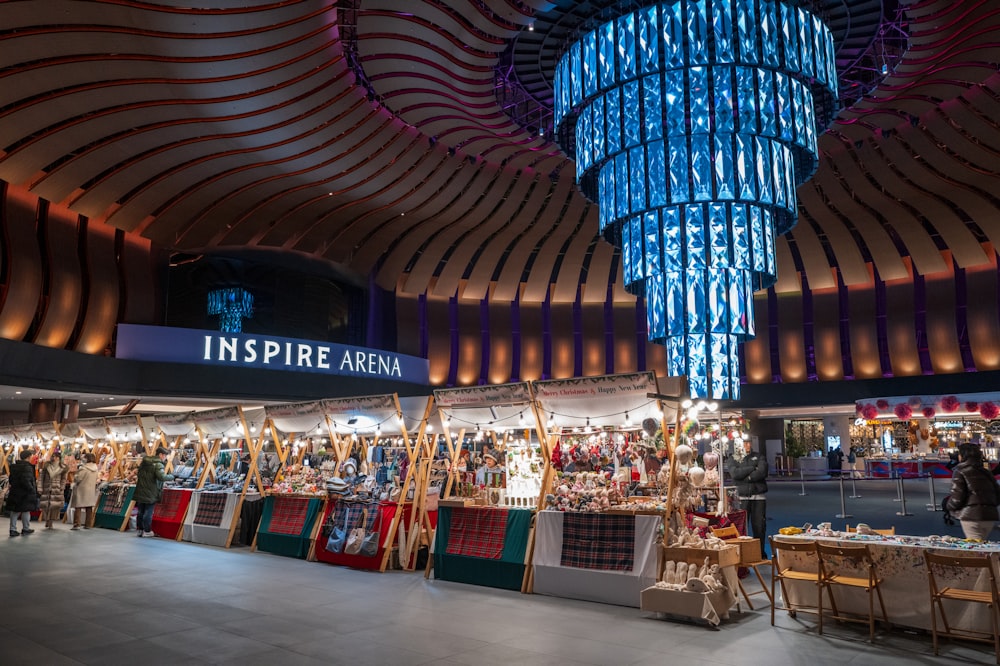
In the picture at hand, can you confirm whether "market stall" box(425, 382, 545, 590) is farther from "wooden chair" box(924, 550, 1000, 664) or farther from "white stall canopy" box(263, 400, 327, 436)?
"wooden chair" box(924, 550, 1000, 664)

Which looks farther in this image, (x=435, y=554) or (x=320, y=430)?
(x=320, y=430)

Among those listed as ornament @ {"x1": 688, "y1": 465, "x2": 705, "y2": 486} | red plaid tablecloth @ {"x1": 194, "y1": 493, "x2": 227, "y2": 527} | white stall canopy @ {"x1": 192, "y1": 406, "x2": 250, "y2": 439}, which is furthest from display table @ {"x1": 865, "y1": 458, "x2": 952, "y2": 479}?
red plaid tablecloth @ {"x1": 194, "y1": 493, "x2": 227, "y2": 527}

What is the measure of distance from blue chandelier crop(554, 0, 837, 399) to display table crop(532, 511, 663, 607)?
222 inches

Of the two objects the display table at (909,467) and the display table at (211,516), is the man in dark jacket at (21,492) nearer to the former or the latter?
the display table at (211,516)

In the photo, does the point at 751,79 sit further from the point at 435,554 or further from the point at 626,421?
the point at 435,554

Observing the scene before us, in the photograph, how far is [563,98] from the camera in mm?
12672

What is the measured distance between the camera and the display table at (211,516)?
38.8 ft

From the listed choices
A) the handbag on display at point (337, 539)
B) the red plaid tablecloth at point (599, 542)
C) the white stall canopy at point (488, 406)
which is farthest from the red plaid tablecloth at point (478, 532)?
the handbag on display at point (337, 539)

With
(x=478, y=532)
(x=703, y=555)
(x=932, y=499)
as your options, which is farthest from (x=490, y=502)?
(x=932, y=499)

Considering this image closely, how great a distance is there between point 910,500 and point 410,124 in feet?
47.5

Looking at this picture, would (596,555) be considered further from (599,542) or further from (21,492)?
(21,492)

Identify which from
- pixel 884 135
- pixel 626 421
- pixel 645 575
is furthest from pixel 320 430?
pixel 884 135

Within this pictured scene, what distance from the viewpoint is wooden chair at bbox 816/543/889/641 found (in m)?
5.80

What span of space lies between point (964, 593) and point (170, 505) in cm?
1236
